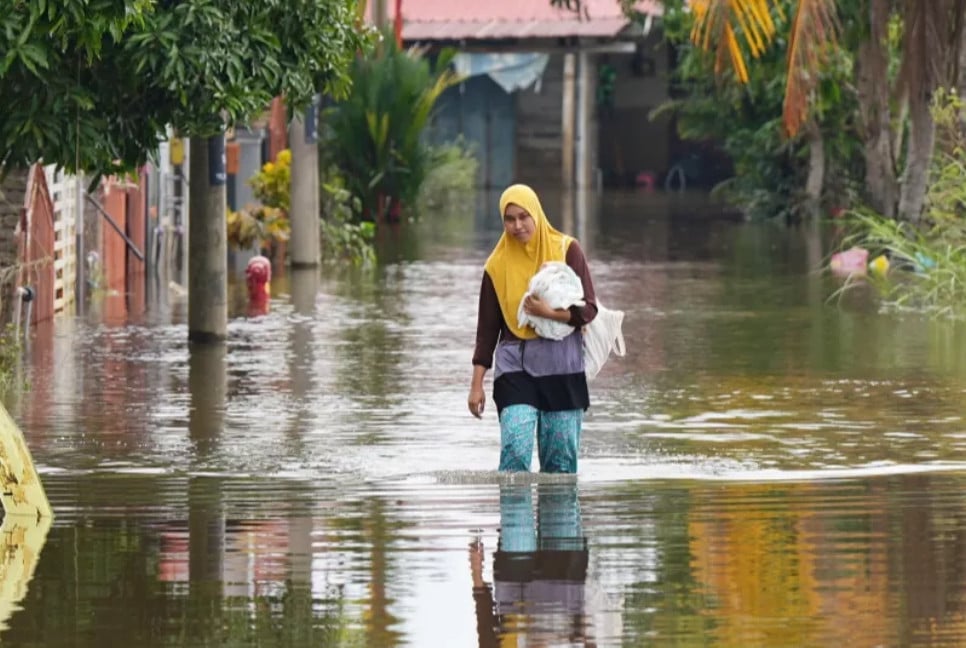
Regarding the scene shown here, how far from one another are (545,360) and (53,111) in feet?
12.9

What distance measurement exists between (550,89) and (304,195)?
26.2m

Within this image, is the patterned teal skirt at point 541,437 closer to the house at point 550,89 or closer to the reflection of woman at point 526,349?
the reflection of woman at point 526,349

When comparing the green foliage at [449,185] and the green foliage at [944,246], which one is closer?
the green foliage at [944,246]

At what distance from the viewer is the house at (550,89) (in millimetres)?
46656

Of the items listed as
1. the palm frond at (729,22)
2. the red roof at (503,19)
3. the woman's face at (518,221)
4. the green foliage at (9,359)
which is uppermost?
the red roof at (503,19)

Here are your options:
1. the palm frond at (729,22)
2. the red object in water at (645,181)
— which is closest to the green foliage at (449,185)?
the red object in water at (645,181)

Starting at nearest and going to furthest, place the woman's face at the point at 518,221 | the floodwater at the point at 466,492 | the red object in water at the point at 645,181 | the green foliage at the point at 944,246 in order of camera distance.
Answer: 1. the floodwater at the point at 466,492
2. the woman's face at the point at 518,221
3. the green foliage at the point at 944,246
4. the red object in water at the point at 645,181

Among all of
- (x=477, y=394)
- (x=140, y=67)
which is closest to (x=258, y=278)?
(x=140, y=67)

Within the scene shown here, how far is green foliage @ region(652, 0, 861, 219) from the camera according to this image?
3319 centimetres

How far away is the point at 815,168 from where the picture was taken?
36031 millimetres

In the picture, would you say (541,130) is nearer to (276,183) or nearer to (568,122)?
(568,122)

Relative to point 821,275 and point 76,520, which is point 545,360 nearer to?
point 76,520

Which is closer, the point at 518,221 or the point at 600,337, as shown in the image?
the point at 518,221

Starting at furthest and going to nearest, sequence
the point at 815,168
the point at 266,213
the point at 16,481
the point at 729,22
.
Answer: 1. the point at 815,168
2. the point at 266,213
3. the point at 729,22
4. the point at 16,481
